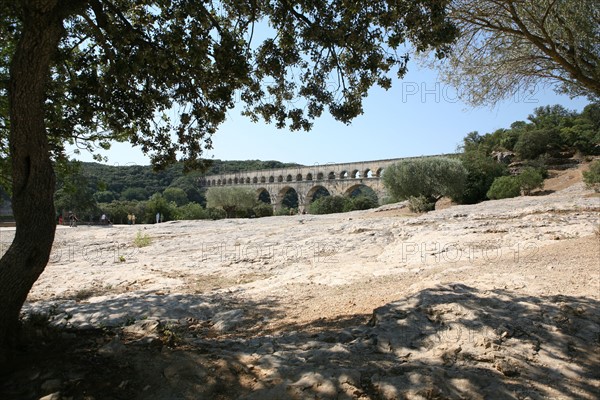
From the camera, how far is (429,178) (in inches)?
1007

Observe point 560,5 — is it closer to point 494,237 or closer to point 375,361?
point 494,237

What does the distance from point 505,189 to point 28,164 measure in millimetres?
27077

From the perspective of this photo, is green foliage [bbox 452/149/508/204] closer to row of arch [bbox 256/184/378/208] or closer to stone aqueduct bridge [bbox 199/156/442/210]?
stone aqueduct bridge [bbox 199/156/442/210]

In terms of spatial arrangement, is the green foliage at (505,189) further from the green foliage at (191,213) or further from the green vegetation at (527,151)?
the green foliage at (191,213)

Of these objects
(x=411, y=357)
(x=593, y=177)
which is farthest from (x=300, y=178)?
(x=411, y=357)

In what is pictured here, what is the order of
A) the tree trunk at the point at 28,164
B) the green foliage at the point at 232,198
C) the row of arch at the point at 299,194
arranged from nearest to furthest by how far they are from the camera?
the tree trunk at the point at 28,164, the green foliage at the point at 232,198, the row of arch at the point at 299,194

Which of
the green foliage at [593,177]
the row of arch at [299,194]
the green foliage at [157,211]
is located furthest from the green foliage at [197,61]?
the row of arch at [299,194]

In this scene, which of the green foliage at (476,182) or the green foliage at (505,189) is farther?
the green foliage at (476,182)

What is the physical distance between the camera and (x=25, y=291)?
329 cm

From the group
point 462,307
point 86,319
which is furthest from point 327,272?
point 86,319

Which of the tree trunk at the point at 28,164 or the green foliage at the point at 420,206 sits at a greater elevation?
the tree trunk at the point at 28,164

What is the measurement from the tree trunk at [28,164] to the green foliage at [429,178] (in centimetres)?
2416

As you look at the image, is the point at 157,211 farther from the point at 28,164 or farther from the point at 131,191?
the point at 28,164

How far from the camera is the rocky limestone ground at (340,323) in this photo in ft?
9.45
